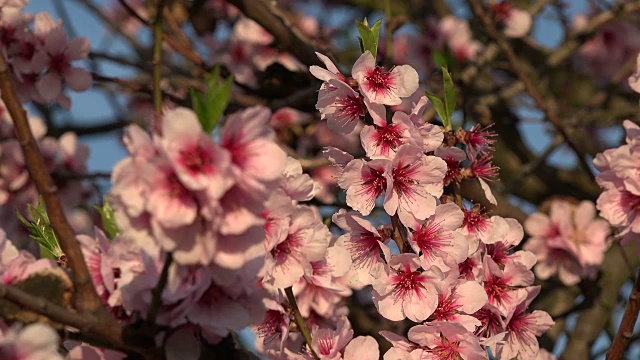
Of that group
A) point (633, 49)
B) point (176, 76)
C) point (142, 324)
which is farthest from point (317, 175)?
point (142, 324)

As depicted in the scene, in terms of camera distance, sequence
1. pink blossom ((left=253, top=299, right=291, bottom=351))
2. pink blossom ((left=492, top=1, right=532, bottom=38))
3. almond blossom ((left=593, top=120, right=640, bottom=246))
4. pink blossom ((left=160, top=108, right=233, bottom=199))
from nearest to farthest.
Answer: pink blossom ((left=160, top=108, right=233, bottom=199)) < pink blossom ((left=253, top=299, right=291, bottom=351)) < almond blossom ((left=593, top=120, right=640, bottom=246)) < pink blossom ((left=492, top=1, right=532, bottom=38))

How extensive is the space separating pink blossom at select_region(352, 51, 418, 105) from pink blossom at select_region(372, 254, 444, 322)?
335 mm

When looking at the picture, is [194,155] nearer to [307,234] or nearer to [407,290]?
[307,234]

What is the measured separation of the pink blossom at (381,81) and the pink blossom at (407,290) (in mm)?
335

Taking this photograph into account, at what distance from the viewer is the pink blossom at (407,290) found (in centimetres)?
169

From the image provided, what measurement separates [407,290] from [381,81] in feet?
1.45

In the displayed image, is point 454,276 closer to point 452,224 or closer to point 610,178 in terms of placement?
point 452,224

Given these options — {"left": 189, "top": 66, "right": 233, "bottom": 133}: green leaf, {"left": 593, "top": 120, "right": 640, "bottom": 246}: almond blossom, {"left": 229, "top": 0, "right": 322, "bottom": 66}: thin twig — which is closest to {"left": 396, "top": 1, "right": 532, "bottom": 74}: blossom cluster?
{"left": 229, "top": 0, "right": 322, "bottom": 66}: thin twig

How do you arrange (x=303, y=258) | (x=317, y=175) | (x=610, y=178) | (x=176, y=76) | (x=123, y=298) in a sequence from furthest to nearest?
(x=317, y=175) → (x=176, y=76) → (x=610, y=178) → (x=303, y=258) → (x=123, y=298)

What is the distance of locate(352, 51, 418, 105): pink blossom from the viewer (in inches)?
67.6

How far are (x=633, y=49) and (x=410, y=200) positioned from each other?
147 inches

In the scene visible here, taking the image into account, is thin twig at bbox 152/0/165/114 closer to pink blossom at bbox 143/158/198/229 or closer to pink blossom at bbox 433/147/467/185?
pink blossom at bbox 143/158/198/229

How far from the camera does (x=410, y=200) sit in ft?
5.59

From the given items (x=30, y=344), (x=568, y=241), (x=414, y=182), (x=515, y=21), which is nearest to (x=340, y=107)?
(x=414, y=182)
